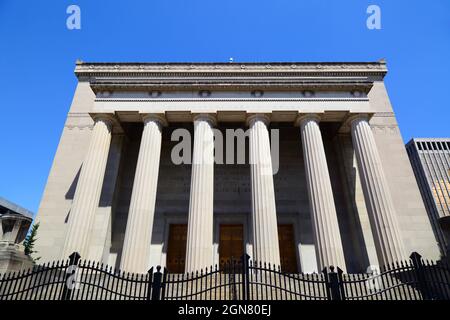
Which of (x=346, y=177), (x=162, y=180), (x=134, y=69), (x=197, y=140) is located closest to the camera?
(x=197, y=140)

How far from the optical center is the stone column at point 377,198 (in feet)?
47.6

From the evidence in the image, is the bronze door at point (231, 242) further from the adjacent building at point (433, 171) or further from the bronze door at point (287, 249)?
the adjacent building at point (433, 171)

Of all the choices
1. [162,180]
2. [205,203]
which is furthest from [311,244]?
[162,180]

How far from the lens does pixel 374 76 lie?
23766mm

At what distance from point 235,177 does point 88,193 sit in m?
10.5

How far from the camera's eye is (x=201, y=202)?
15.8m

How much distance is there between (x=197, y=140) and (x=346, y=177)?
37.4 feet

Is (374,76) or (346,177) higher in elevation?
(374,76)

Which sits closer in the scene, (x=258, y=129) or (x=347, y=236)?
(x=258, y=129)

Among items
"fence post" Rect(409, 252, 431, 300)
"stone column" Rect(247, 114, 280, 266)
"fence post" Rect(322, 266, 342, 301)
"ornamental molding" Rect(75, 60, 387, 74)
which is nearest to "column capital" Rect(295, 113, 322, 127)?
"stone column" Rect(247, 114, 280, 266)

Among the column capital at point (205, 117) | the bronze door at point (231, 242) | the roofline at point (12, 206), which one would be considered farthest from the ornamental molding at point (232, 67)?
the roofline at point (12, 206)
